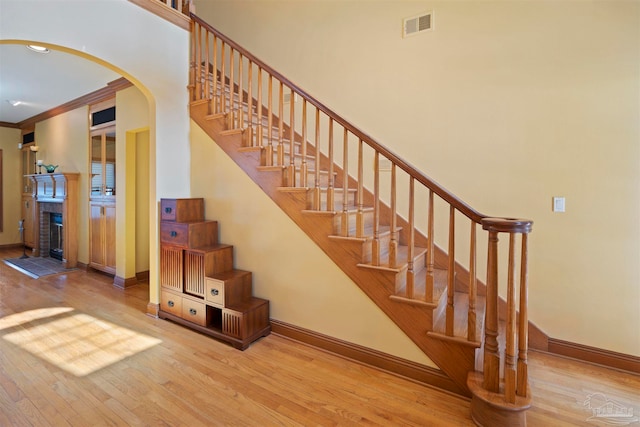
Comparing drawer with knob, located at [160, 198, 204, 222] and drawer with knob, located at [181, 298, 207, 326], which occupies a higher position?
drawer with knob, located at [160, 198, 204, 222]

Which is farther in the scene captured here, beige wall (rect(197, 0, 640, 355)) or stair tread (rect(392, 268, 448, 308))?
beige wall (rect(197, 0, 640, 355))

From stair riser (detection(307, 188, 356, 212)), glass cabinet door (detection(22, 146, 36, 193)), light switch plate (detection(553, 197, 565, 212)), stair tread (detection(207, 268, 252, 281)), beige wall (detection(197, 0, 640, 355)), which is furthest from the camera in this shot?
glass cabinet door (detection(22, 146, 36, 193))

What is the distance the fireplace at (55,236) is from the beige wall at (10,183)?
5.66ft

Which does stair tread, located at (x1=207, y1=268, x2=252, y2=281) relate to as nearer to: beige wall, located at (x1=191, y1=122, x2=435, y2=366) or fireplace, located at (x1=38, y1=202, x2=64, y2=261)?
beige wall, located at (x1=191, y1=122, x2=435, y2=366)

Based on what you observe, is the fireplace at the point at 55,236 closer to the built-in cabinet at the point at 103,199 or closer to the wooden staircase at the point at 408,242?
the built-in cabinet at the point at 103,199

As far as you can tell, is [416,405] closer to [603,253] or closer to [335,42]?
[603,253]

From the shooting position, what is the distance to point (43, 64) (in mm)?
3691

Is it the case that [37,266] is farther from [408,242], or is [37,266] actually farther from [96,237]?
[408,242]

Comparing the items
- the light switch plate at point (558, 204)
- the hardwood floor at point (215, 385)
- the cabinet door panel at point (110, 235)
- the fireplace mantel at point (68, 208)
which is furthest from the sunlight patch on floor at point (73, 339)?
the light switch plate at point (558, 204)

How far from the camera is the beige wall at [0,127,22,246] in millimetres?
6387

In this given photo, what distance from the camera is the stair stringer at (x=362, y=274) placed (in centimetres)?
184

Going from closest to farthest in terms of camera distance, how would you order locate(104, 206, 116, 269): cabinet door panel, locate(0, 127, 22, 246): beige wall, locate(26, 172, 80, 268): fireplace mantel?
locate(104, 206, 116, 269): cabinet door panel, locate(26, 172, 80, 268): fireplace mantel, locate(0, 127, 22, 246): beige wall

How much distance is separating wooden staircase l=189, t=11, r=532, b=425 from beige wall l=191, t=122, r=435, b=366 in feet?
0.33

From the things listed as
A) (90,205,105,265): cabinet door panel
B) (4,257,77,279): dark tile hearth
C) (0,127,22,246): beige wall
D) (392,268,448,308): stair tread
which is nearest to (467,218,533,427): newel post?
(392,268,448,308): stair tread
